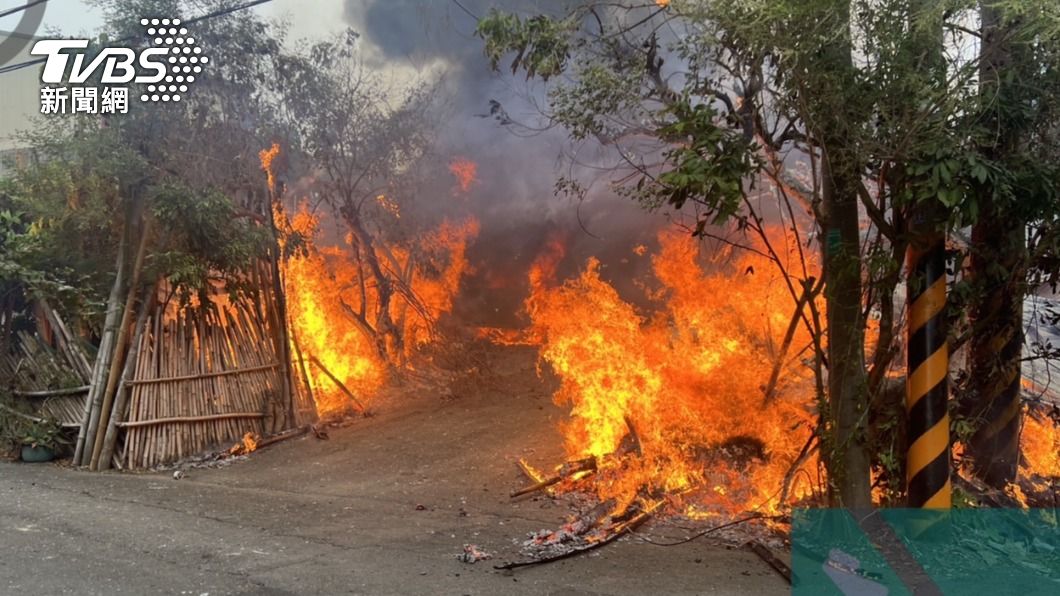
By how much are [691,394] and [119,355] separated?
663cm

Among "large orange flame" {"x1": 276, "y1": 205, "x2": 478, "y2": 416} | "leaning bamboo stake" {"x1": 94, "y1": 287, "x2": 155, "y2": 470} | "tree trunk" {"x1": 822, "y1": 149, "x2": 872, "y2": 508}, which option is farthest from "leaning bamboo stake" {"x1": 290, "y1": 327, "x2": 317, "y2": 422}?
"tree trunk" {"x1": 822, "y1": 149, "x2": 872, "y2": 508}

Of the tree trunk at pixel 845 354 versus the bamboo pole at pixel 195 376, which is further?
the bamboo pole at pixel 195 376

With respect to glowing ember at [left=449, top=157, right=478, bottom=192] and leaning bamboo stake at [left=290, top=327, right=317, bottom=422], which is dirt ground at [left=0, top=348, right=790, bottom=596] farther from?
glowing ember at [left=449, top=157, right=478, bottom=192]

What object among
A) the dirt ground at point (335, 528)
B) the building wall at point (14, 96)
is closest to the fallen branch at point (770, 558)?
the dirt ground at point (335, 528)

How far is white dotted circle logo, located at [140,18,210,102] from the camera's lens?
9273 mm

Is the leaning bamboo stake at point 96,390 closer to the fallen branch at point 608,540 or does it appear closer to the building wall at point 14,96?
the building wall at point 14,96

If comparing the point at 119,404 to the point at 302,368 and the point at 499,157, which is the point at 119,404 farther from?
the point at 499,157

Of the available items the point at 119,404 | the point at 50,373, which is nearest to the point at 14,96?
the point at 50,373

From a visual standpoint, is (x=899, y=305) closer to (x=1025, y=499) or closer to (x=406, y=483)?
(x=1025, y=499)

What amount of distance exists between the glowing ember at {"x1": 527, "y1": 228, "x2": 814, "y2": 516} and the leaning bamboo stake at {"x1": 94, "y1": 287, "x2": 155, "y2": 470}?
16.2ft

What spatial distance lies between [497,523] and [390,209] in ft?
24.7

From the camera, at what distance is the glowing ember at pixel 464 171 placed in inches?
513

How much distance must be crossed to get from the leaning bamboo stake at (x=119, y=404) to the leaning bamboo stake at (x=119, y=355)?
0.04 metres

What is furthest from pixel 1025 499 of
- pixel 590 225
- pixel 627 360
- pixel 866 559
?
pixel 590 225
